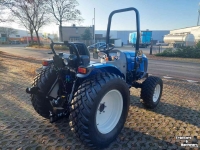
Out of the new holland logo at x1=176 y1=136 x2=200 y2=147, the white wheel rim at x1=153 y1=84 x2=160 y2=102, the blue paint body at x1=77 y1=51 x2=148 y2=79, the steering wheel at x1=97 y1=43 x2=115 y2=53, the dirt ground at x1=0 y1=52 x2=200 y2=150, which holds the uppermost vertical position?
the steering wheel at x1=97 y1=43 x2=115 y2=53

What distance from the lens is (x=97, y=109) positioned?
2.09m

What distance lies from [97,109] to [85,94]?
278 millimetres

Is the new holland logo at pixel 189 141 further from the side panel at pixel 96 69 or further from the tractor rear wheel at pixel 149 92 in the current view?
the side panel at pixel 96 69

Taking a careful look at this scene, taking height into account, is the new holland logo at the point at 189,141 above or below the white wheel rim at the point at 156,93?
below

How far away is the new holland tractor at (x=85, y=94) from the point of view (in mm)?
2012

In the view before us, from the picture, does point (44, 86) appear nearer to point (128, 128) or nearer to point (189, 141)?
point (128, 128)

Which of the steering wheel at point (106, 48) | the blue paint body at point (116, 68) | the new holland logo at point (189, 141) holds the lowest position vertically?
the new holland logo at point (189, 141)

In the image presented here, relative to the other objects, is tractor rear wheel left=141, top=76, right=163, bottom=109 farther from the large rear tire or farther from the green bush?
the green bush

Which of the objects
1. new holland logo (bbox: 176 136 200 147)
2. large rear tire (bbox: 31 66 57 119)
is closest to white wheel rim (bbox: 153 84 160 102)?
new holland logo (bbox: 176 136 200 147)

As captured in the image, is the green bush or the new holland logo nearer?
the new holland logo

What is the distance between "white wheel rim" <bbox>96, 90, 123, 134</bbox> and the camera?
2.43m

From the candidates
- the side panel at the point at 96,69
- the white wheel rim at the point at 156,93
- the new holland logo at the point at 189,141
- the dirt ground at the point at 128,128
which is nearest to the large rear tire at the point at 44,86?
the dirt ground at the point at 128,128

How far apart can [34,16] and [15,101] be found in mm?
29795

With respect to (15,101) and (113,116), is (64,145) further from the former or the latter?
(15,101)
